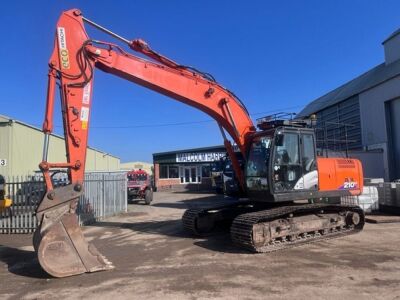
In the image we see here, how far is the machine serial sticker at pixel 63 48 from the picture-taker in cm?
905

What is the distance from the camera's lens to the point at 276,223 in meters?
10.3

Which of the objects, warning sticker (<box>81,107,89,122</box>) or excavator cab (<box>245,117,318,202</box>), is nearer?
warning sticker (<box>81,107,89,122</box>)

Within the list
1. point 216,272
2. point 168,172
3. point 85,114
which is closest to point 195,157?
point 168,172

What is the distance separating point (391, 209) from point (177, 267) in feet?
35.7

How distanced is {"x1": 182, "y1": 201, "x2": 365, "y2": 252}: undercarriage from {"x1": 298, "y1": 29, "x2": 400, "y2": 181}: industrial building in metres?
11.2

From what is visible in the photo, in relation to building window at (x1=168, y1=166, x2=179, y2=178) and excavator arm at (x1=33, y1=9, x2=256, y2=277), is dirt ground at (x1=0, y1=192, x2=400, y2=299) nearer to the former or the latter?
excavator arm at (x1=33, y1=9, x2=256, y2=277)

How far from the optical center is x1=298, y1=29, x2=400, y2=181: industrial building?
80.2ft

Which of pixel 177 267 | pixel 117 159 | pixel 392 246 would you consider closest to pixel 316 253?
pixel 392 246

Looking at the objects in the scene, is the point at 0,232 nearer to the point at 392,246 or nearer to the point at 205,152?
the point at 392,246

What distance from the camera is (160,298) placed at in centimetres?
664

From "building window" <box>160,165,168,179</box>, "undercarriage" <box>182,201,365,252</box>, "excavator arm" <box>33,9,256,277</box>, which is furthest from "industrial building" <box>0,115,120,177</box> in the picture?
"excavator arm" <box>33,9,256,277</box>

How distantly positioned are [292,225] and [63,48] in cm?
665

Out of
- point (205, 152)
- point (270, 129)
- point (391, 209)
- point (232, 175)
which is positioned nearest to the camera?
point (270, 129)

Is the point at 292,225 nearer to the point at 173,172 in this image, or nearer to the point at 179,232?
the point at 179,232
